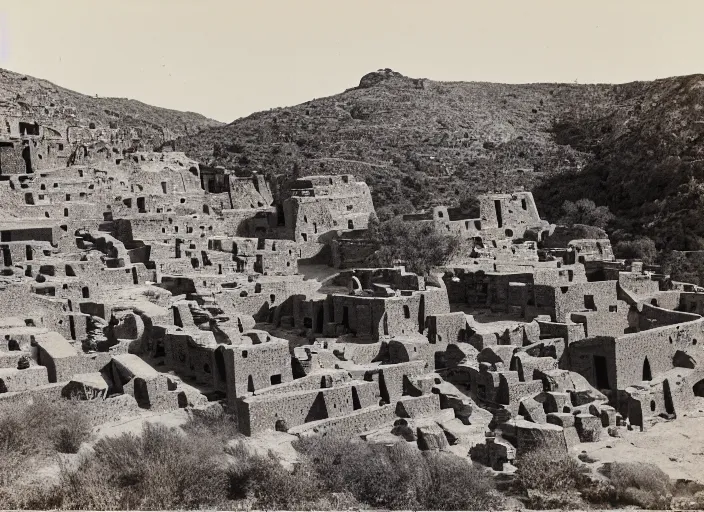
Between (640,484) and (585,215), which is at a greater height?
(585,215)

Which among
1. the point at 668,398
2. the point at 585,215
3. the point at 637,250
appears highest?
the point at 585,215

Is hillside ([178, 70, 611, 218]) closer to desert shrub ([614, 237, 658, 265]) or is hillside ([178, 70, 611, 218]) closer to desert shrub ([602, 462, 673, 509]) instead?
desert shrub ([614, 237, 658, 265])

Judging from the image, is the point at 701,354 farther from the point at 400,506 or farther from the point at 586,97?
the point at 586,97

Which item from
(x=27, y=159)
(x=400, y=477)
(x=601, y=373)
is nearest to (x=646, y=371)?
(x=601, y=373)

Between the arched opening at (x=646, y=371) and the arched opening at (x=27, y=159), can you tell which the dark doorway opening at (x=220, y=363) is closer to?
the arched opening at (x=646, y=371)

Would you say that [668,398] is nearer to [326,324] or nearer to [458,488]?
[326,324]

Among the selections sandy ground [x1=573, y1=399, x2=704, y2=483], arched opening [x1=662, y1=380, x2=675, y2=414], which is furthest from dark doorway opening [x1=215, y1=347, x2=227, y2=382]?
arched opening [x1=662, y1=380, x2=675, y2=414]
